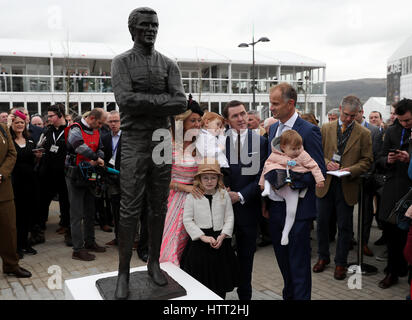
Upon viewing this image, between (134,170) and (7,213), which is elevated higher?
(134,170)

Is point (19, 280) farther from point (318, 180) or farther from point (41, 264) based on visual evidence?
point (318, 180)

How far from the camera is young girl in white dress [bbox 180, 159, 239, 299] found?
329 cm

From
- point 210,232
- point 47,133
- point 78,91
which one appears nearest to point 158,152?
point 210,232

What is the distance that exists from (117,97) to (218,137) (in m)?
1.59

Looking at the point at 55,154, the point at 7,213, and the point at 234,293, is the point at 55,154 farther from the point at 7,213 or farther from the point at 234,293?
the point at 234,293

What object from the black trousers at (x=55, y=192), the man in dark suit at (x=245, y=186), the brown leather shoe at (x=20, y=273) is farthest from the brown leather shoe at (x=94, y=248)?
the man in dark suit at (x=245, y=186)

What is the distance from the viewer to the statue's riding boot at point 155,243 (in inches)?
115

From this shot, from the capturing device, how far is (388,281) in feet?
14.5

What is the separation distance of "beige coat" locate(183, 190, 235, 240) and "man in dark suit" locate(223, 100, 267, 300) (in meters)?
0.20

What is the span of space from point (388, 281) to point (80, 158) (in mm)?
4489

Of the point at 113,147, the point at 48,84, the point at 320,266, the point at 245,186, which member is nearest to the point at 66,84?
the point at 48,84

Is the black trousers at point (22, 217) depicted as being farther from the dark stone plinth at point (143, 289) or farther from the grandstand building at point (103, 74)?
the grandstand building at point (103, 74)

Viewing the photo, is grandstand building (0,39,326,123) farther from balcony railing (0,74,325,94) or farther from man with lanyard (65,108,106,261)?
man with lanyard (65,108,106,261)

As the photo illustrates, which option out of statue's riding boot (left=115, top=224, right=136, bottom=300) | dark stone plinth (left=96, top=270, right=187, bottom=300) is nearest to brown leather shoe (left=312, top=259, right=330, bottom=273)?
Result: dark stone plinth (left=96, top=270, right=187, bottom=300)
